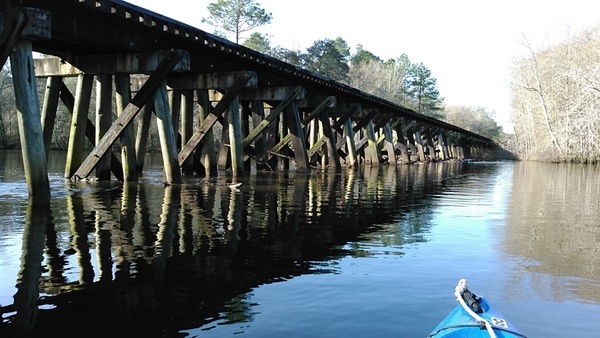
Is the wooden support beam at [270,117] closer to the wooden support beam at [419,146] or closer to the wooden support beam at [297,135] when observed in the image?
the wooden support beam at [297,135]

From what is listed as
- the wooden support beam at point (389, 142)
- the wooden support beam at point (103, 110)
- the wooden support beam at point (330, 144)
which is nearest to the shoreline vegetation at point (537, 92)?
the wooden support beam at point (389, 142)

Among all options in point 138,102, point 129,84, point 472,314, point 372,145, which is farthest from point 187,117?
point 472,314

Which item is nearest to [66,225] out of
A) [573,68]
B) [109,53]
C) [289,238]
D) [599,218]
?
[289,238]

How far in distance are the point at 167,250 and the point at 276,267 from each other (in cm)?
122

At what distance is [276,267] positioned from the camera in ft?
16.9

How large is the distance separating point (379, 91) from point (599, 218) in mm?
60966

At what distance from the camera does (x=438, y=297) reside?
4.34 metres

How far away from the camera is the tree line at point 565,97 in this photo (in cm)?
3344

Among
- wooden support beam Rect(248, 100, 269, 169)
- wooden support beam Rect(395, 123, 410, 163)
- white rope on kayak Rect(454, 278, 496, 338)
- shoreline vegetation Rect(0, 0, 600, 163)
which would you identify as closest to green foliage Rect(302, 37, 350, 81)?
shoreline vegetation Rect(0, 0, 600, 163)

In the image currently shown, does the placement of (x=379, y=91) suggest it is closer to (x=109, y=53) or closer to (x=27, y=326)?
(x=109, y=53)

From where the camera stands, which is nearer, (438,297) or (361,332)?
(361,332)

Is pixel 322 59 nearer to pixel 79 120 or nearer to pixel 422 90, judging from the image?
pixel 422 90

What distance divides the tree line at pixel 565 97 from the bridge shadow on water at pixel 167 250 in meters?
27.0

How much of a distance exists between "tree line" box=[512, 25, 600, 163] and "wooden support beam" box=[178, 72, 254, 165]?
25416 millimetres
